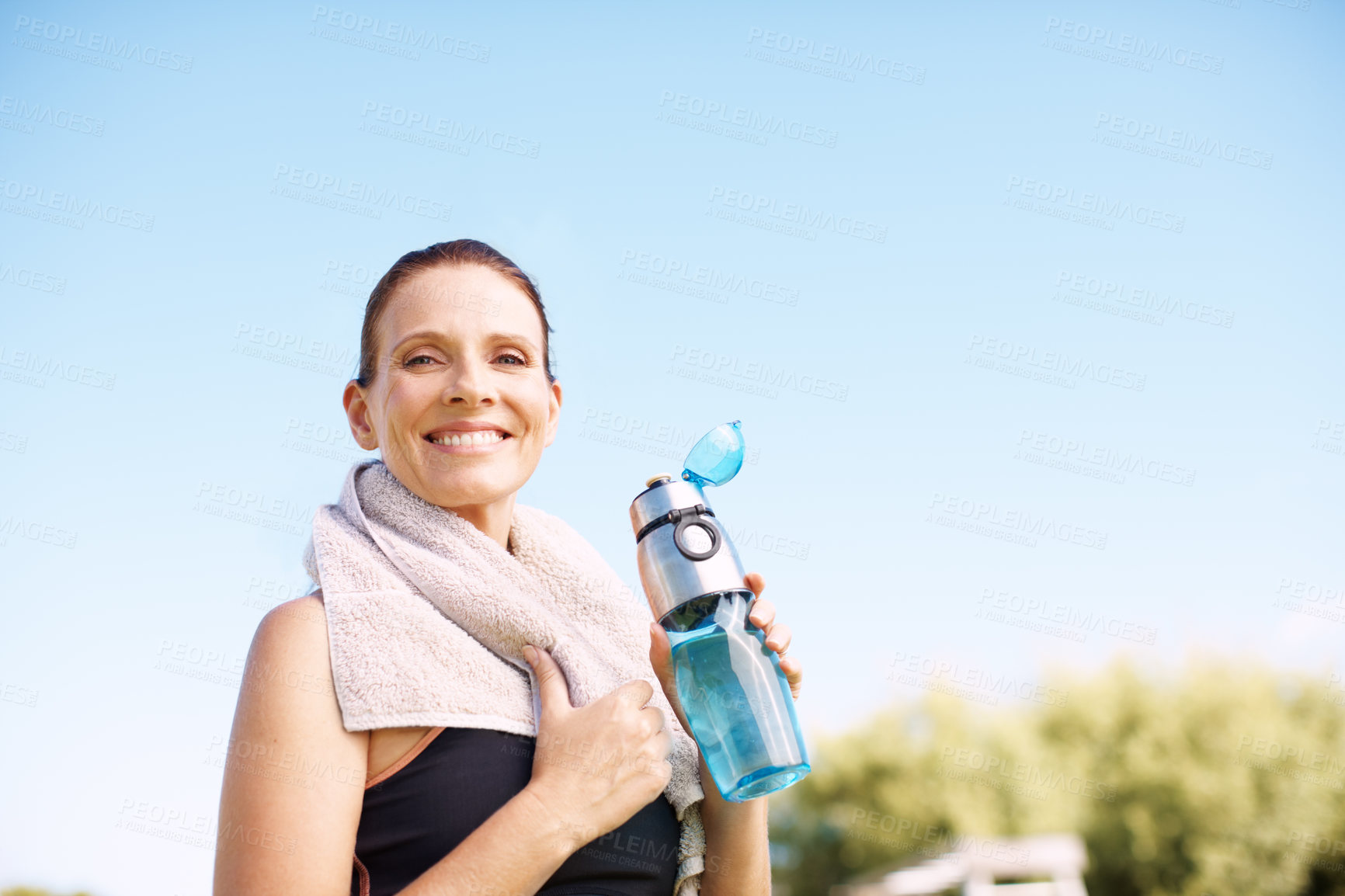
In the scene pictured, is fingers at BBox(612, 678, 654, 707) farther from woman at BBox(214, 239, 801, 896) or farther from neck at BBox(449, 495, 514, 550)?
neck at BBox(449, 495, 514, 550)

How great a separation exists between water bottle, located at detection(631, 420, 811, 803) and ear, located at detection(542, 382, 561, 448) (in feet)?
1.44

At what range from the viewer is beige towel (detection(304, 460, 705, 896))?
61.5 inches

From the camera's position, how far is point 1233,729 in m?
16.3

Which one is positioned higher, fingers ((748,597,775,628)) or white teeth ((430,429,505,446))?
white teeth ((430,429,505,446))

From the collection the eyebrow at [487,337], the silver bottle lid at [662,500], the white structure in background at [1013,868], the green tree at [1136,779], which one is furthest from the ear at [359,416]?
the white structure in background at [1013,868]

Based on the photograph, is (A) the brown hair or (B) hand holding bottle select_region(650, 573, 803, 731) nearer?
(B) hand holding bottle select_region(650, 573, 803, 731)

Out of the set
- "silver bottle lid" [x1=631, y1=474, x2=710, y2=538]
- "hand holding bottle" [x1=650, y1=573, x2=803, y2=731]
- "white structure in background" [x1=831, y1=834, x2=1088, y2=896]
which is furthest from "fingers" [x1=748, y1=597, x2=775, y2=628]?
"white structure in background" [x1=831, y1=834, x2=1088, y2=896]

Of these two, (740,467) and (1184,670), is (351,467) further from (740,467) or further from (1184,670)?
(1184,670)

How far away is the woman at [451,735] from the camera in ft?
4.53

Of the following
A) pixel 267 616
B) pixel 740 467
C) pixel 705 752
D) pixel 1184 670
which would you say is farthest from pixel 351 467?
pixel 1184 670

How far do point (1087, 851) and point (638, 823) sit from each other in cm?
1871

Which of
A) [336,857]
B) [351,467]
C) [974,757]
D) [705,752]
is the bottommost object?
[336,857]

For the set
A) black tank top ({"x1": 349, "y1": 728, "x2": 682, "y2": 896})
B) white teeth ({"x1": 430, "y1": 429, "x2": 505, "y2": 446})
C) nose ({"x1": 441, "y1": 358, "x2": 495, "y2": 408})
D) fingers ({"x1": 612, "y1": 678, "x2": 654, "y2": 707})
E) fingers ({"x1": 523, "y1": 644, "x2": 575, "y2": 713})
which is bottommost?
black tank top ({"x1": 349, "y1": 728, "x2": 682, "y2": 896})

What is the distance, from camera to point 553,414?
2.14 m
